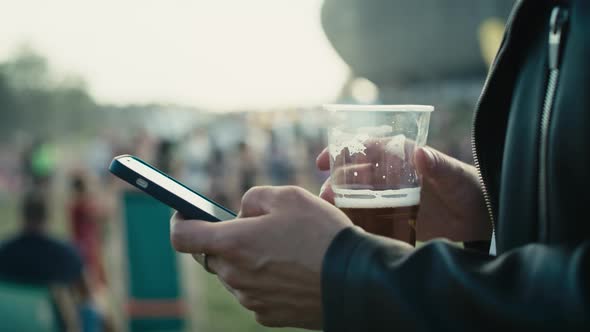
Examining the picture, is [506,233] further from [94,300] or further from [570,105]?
[94,300]

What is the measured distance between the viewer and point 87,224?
22.7 ft

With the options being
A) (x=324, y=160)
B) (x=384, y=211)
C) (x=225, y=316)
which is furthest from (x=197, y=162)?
(x=384, y=211)

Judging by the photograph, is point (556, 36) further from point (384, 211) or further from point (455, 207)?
Answer: point (455, 207)

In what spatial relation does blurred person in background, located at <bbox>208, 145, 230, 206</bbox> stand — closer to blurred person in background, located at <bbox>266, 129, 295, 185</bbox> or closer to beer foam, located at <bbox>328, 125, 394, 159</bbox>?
blurred person in background, located at <bbox>266, 129, 295, 185</bbox>

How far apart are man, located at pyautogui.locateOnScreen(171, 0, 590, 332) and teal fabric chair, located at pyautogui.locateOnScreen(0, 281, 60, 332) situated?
9.78ft

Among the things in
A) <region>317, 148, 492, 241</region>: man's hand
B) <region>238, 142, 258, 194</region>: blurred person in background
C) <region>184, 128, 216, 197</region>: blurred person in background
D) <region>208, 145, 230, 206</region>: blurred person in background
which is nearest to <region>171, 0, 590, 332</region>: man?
<region>317, 148, 492, 241</region>: man's hand

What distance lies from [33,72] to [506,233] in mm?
53538

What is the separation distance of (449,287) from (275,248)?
0.82 ft

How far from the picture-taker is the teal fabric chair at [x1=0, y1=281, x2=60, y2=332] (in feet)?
12.4

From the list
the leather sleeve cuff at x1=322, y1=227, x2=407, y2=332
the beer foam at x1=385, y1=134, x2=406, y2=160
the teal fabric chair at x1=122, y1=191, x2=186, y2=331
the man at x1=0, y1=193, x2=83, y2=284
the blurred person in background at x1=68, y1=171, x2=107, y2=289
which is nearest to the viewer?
the leather sleeve cuff at x1=322, y1=227, x2=407, y2=332

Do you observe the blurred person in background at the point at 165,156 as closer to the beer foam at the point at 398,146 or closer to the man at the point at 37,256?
the man at the point at 37,256

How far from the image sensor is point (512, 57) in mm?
1113

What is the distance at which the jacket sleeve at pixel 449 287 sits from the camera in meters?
0.87

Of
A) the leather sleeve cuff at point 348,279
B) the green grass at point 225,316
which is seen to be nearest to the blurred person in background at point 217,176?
the green grass at point 225,316
